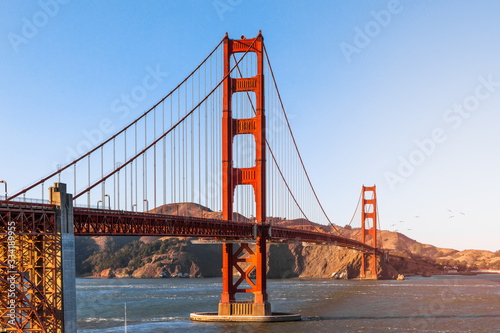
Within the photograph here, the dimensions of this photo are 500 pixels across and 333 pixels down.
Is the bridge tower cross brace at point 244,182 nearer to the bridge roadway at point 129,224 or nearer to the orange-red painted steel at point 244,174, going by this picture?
the orange-red painted steel at point 244,174

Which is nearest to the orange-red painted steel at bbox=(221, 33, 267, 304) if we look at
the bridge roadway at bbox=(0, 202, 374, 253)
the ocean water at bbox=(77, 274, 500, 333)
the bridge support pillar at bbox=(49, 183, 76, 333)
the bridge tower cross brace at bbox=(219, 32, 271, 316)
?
the bridge tower cross brace at bbox=(219, 32, 271, 316)

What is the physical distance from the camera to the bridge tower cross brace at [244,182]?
57.2 m

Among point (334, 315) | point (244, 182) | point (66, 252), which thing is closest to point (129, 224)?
point (66, 252)

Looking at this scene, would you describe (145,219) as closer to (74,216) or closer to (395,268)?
(74,216)

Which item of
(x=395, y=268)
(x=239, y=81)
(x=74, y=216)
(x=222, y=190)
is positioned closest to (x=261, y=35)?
(x=239, y=81)

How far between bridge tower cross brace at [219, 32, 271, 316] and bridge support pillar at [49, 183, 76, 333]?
77.4 ft

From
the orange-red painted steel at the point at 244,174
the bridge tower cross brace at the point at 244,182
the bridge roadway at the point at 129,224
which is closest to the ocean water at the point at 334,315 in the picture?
the bridge tower cross brace at the point at 244,182

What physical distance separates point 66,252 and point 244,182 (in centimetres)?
2746

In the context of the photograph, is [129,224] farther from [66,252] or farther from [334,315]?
[334,315]

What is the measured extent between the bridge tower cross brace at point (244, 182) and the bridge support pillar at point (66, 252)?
23587 millimetres

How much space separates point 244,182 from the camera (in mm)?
59656

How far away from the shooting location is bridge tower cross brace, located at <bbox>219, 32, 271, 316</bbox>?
5722 cm

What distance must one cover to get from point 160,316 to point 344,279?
107m

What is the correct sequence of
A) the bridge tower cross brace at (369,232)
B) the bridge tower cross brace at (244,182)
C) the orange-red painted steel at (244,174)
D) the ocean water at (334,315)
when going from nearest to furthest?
the ocean water at (334,315), the bridge tower cross brace at (244,182), the orange-red painted steel at (244,174), the bridge tower cross brace at (369,232)
